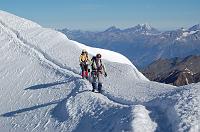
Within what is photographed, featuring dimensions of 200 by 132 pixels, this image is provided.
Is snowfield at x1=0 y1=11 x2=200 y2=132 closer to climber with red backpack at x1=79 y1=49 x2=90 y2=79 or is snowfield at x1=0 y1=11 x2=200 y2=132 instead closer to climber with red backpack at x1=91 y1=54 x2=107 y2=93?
climber with red backpack at x1=91 y1=54 x2=107 y2=93

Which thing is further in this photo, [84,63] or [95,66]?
[84,63]

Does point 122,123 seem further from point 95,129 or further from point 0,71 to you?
point 0,71

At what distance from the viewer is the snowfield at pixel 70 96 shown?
76.9 ft

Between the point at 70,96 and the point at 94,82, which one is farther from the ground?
the point at 94,82

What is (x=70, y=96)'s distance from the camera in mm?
31156

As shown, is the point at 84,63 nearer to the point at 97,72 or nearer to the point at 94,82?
the point at 97,72

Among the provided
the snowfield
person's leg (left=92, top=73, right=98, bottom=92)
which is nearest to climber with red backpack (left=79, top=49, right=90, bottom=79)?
the snowfield

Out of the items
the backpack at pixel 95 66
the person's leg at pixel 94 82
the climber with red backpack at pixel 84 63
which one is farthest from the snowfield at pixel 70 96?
the backpack at pixel 95 66

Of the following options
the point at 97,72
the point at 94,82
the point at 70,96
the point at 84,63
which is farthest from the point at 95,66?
the point at 84,63

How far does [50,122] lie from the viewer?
29.2 metres

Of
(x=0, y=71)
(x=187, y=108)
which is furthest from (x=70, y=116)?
(x=0, y=71)

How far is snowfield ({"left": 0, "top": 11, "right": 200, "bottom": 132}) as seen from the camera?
76.9ft

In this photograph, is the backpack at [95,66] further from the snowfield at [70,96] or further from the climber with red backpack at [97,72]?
the snowfield at [70,96]

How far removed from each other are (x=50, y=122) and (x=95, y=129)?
4662 millimetres
